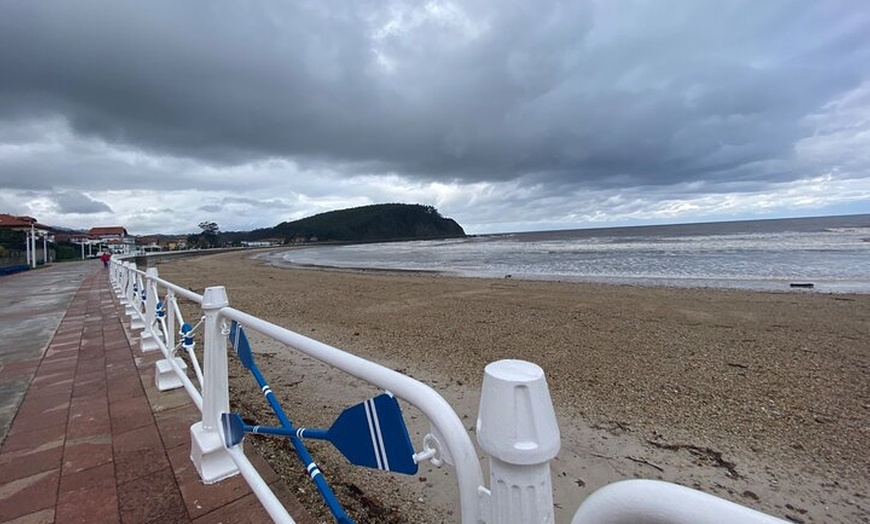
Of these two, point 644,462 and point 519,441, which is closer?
point 519,441

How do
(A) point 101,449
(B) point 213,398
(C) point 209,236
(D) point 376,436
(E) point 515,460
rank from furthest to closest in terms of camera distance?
(C) point 209,236, (A) point 101,449, (B) point 213,398, (D) point 376,436, (E) point 515,460

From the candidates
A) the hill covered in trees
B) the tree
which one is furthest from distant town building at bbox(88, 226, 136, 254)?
the hill covered in trees

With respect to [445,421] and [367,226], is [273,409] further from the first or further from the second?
[367,226]

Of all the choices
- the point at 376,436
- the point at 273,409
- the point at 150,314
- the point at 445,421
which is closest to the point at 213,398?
the point at 273,409

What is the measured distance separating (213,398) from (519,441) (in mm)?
2063

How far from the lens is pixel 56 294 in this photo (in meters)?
10.5

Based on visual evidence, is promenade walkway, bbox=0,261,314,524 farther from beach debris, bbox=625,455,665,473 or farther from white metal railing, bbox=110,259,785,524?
beach debris, bbox=625,455,665,473

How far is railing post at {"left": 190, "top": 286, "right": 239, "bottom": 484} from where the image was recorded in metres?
2.04

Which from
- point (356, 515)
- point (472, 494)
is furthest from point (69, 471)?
point (472, 494)

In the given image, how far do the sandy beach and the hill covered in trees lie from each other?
4994 inches

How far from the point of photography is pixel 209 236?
323 feet

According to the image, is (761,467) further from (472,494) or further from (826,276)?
(826,276)

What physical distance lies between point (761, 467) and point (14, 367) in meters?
7.12

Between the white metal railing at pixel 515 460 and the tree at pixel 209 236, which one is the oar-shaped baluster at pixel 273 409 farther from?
the tree at pixel 209 236
